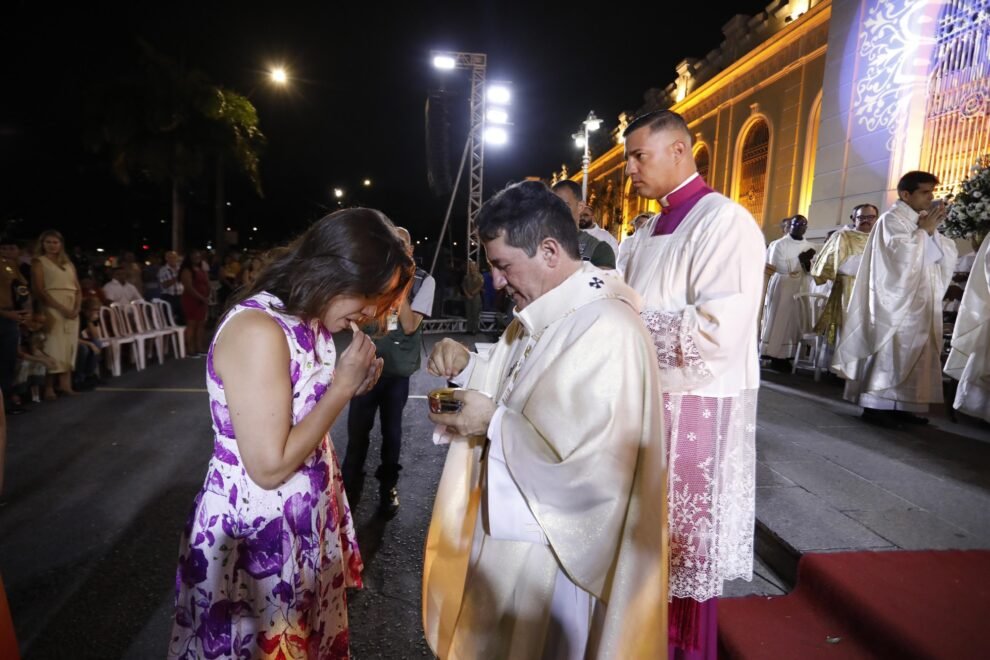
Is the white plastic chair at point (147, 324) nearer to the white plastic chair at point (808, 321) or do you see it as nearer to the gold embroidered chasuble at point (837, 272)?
the gold embroidered chasuble at point (837, 272)

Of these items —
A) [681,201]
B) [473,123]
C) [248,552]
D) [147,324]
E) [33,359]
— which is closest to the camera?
[248,552]

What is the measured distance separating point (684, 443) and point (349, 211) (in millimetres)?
1559

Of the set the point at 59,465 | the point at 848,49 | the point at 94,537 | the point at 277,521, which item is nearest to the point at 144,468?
the point at 59,465

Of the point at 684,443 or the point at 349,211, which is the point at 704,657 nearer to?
the point at 684,443

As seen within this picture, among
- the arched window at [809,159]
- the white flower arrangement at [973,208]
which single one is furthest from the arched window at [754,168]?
the white flower arrangement at [973,208]

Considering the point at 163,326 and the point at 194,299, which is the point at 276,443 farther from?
the point at 194,299

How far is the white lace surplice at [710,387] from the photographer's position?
2.00 m

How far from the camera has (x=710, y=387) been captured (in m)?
2.08

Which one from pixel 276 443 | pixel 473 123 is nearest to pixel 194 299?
pixel 473 123

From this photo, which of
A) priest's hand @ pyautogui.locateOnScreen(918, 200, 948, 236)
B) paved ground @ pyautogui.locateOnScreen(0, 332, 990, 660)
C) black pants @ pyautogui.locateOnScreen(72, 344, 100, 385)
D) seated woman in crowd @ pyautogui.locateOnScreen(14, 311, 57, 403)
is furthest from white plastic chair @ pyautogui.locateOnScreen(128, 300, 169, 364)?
priest's hand @ pyautogui.locateOnScreen(918, 200, 948, 236)

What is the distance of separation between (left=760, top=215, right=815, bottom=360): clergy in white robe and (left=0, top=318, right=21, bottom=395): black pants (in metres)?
10.3

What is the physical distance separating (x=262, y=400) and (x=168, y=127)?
57.3 feet

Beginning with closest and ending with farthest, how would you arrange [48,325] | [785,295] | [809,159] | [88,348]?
[48,325]
[88,348]
[785,295]
[809,159]

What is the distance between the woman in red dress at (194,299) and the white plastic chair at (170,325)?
0.18 meters
